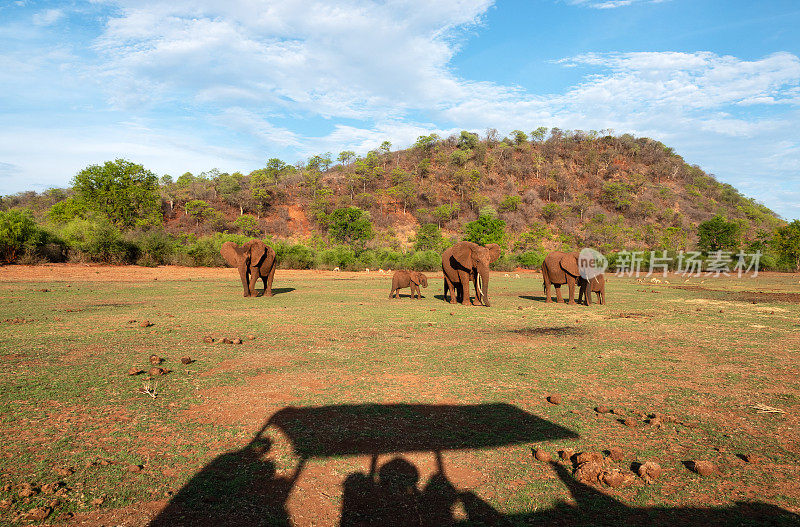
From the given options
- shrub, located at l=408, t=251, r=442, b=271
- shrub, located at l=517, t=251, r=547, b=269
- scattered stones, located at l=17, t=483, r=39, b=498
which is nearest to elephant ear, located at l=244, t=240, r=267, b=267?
scattered stones, located at l=17, t=483, r=39, b=498

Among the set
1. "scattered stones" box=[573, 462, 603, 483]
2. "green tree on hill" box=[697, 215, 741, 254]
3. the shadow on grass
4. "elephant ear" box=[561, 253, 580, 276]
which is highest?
"green tree on hill" box=[697, 215, 741, 254]

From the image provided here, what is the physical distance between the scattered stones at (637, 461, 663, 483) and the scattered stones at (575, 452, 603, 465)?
0.30 metres

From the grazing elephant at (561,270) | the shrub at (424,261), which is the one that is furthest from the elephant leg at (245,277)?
the shrub at (424,261)

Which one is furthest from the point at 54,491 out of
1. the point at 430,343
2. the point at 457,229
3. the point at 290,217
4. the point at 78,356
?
the point at 290,217

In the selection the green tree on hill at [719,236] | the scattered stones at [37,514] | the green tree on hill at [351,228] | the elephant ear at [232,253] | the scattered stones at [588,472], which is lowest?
the scattered stones at [37,514]

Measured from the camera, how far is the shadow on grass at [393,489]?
2.78 meters

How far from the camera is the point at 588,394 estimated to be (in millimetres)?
5340

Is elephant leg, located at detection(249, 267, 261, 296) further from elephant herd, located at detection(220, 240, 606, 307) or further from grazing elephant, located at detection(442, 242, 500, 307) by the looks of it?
grazing elephant, located at detection(442, 242, 500, 307)

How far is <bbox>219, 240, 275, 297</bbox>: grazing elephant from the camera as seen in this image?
1598 centimetres

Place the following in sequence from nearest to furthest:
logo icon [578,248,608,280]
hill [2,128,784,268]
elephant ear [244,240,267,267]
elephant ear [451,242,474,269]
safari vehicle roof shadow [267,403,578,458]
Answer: safari vehicle roof shadow [267,403,578,458] < elephant ear [451,242,474,269] < logo icon [578,248,608,280] < elephant ear [244,240,267,267] < hill [2,128,784,268]

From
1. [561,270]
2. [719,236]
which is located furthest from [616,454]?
[719,236]

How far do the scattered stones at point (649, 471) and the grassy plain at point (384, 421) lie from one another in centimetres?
7

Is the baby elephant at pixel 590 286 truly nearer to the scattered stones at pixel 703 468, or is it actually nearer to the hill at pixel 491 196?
the scattered stones at pixel 703 468

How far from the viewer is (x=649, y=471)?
10.9ft
